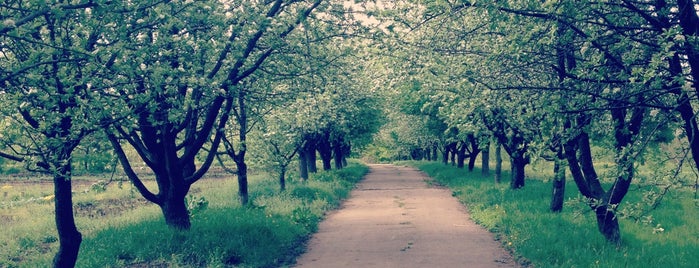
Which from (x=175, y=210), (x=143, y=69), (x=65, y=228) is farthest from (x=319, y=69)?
(x=65, y=228)

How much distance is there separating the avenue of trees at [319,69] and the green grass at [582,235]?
621 mm

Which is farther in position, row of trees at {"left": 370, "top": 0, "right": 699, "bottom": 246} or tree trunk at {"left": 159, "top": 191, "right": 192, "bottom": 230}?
tree trunk at {"left": 159, "top": 191, "right": 192, "bottom": 230}

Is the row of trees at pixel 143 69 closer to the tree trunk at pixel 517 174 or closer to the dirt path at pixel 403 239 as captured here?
the dirt path at pixel 403 239

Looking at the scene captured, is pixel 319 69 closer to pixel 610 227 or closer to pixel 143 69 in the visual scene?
pixel 143 69

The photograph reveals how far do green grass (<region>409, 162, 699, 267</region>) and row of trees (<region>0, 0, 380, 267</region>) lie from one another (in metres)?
5.41

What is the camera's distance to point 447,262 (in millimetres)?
10281

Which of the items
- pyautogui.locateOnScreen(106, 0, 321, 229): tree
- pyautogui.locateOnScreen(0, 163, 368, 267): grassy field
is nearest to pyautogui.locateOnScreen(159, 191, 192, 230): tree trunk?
pyautogui.locateOnScreen(106, 0, 321, 229): tree

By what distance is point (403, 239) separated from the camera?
13.0m

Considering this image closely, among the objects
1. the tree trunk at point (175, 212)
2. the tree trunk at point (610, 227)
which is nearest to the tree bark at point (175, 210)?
the tree trunk at point (175, 212)

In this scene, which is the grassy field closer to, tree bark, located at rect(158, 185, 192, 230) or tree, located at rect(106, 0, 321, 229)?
tree bark, located at rect(158, 185, 192, 230)

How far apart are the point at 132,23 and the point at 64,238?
3.82 metres

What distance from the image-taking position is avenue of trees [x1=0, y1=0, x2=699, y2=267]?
676cm

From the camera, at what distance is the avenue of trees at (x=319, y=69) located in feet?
22.2

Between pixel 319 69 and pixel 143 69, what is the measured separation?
422 centimetres
